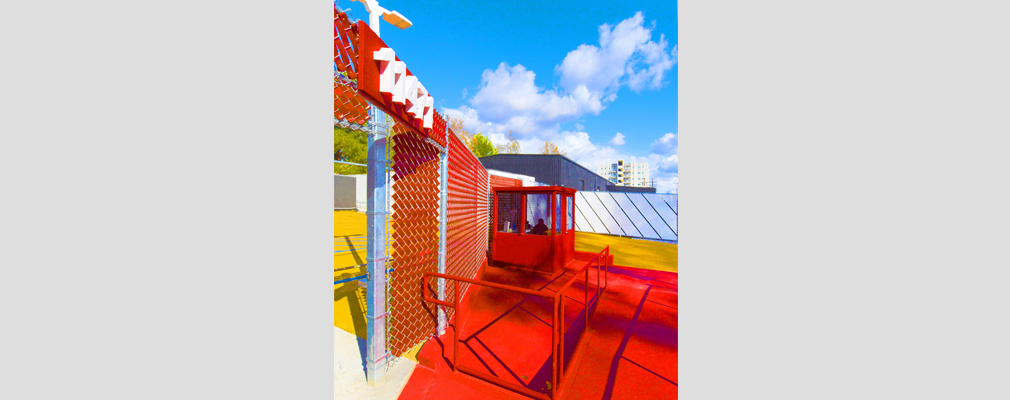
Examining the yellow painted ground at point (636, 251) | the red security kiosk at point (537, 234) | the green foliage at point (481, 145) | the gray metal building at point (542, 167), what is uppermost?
the green foliage at point (481, 145)

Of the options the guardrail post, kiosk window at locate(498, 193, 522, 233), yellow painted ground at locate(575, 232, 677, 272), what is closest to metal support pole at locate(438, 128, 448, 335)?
the guardrail post

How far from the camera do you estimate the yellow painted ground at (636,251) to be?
897 cm

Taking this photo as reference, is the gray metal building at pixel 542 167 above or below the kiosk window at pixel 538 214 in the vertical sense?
above

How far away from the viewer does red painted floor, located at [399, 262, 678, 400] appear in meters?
2.92

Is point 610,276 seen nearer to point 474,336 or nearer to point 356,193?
point 474,336

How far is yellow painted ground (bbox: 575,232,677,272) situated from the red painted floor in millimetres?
3669

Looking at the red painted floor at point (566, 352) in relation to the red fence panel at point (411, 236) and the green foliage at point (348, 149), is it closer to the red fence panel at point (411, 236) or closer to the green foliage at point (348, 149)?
the red fence panel at point (411, 236)

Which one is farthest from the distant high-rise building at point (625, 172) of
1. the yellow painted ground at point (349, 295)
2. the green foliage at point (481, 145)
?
the yellow painted ground at point (349, 295)

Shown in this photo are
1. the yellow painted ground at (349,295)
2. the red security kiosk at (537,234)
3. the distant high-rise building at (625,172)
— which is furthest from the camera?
the distant high-rise building at (625,172)

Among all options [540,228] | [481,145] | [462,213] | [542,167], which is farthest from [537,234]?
[481,145]

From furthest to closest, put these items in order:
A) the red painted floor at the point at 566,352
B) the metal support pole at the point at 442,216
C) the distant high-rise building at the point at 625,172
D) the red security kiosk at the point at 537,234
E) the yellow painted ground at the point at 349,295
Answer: the distant high-rise building at the point at 625,172
the red security kiosk at the point at 537,234
the yellow painted ground at the point at 349,295
the metal support pole at the point at 442,216
the red painted floor at the point at 566,352

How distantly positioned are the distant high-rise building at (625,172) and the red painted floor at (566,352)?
10869 centimetres

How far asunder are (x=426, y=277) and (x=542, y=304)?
2.17 m

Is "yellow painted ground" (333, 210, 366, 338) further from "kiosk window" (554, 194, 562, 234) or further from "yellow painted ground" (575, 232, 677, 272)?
"yellow painted ground" (575, 232, 677, 272)
